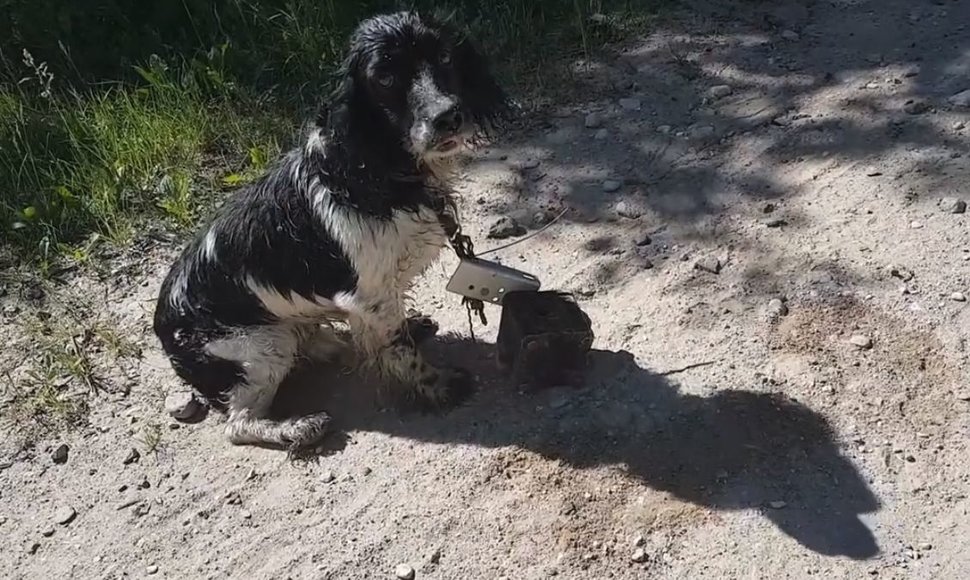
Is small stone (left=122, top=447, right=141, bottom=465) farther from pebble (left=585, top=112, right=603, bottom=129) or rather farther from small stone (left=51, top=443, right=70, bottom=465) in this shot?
pebble (left=585, top=112, right=603, bottom=129)

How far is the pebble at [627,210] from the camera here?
474cm

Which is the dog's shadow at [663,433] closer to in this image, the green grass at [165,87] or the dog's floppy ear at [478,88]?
the dog's floppy ear at [478,88]

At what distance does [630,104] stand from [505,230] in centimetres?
120

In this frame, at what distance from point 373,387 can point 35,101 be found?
10.9ft

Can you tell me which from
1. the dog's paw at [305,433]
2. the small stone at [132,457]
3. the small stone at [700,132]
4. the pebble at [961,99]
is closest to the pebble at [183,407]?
the small stone at [132,457]

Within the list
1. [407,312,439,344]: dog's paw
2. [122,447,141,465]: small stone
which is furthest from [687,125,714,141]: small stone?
[122,447,141,465]: small stone

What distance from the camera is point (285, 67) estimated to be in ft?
19.9

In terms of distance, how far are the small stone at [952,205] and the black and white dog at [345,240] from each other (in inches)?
74.7

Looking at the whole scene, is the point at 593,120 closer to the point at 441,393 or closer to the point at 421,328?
the point at 421,328

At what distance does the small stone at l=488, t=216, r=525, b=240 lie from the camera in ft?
15.7

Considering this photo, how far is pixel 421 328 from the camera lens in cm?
421

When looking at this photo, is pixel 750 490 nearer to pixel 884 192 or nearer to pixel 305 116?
pixel 884 192

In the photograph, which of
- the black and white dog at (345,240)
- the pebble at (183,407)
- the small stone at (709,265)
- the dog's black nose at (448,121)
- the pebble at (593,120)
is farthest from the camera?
the pebble at (593,120)

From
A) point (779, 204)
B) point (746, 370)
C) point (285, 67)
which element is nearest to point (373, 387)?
point (746, 370)
